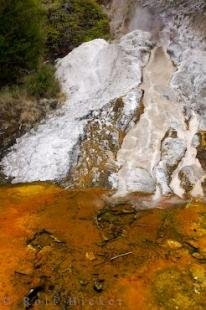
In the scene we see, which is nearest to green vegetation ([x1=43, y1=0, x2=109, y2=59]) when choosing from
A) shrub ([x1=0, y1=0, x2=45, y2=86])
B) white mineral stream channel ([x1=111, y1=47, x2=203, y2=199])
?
shrub ([x1=0, y1=0, x2=45, y2=86])

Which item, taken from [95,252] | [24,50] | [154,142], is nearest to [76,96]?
[24,50]

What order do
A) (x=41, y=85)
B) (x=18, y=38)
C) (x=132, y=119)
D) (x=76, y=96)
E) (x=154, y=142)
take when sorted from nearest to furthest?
1. (x=154, y=142)
2. (x=132, y=119)
3. (x=41, y=85)
4. (x=76, y=96)
5. (x=18, y=38)

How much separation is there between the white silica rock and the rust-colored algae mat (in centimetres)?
117

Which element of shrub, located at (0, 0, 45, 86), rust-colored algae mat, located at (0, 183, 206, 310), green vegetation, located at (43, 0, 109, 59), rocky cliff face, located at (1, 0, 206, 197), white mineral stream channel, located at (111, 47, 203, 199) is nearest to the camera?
rust-colored algae mat, located at (0, 183, 206, 310)

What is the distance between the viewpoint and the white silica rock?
19297mm

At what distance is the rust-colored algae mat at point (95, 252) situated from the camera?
13680mm

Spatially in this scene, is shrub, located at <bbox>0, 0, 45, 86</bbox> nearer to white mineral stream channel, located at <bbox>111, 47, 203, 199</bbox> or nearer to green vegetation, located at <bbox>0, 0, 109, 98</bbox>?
green vegetation, located at <bbox>0, 0, 109, 98</bbox>

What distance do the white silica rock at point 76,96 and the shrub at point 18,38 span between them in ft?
5.79

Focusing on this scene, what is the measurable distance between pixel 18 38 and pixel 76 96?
3.67 metres

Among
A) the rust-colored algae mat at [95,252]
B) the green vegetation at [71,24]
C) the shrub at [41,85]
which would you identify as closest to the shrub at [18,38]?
the shrub at [41,85]

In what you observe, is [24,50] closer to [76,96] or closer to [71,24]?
[76,96]

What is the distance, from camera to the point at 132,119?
2170 cm

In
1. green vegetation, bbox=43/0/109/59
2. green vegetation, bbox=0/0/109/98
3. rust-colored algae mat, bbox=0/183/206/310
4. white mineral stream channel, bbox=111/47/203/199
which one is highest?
green vegetation, bbox=43/0/109/59

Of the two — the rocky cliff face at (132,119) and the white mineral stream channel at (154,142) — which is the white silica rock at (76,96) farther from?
the white mineral stream channel at (154,142)
